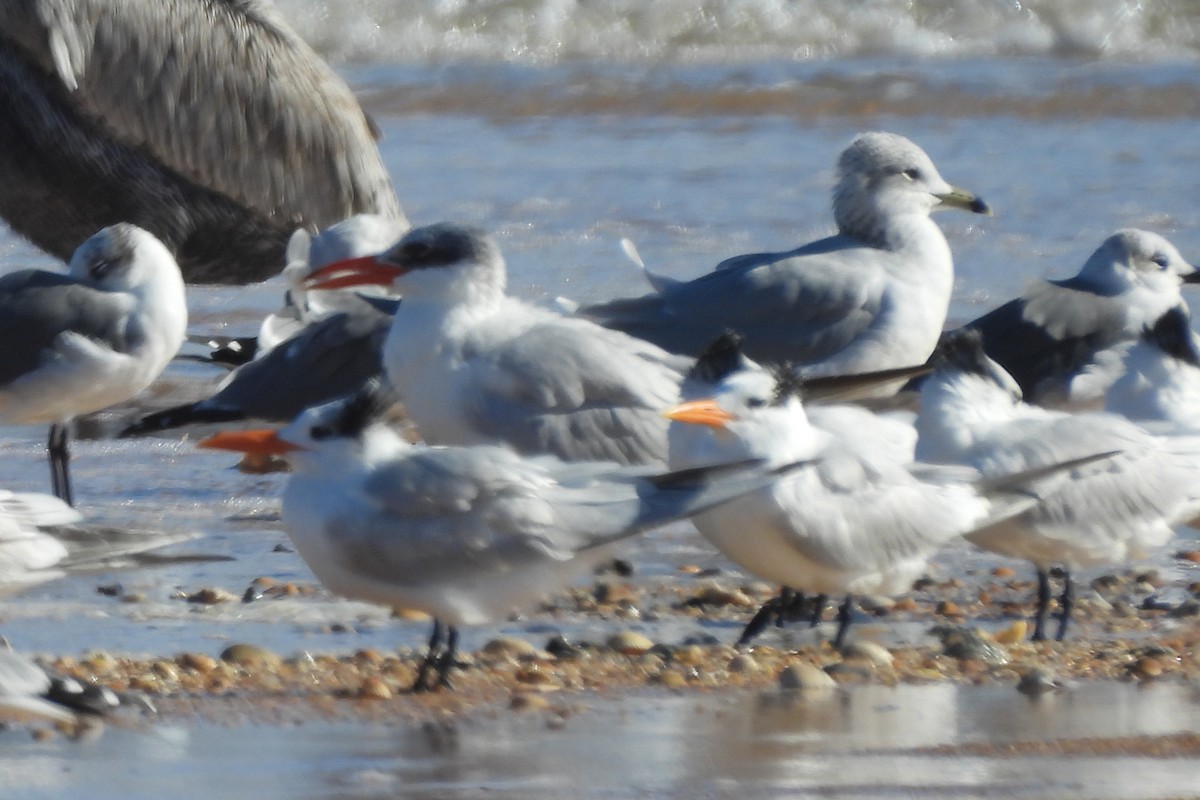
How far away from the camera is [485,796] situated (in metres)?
3.35

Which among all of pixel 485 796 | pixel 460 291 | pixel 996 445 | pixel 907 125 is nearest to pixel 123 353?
pixel 460 291

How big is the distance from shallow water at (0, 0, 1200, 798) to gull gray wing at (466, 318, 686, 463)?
1.44ft

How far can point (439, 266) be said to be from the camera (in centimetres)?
529

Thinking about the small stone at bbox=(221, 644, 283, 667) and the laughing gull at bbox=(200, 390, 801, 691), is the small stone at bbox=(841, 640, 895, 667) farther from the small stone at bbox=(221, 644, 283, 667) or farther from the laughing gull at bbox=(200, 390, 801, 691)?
the small stone at bbox=(221, 644, 283, 667)

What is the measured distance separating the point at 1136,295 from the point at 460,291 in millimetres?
2209

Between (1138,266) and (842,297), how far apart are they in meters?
1.01

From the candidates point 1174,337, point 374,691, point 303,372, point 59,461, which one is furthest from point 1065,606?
point 59,461

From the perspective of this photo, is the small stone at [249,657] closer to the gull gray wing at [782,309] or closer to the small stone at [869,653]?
the small stone at [869,653]

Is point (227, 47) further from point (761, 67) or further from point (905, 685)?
point (761, 67)

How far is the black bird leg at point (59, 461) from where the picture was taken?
245 inches

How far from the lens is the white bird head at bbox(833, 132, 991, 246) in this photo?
6367 millimetres

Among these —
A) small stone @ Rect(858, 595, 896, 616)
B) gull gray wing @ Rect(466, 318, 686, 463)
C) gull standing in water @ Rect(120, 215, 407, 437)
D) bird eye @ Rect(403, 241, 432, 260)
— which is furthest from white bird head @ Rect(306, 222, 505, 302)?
small stone @ Rect(858, 595, 896, 616)

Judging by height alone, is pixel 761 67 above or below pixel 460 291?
below

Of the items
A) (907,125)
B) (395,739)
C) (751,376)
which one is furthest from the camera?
(907,125)
